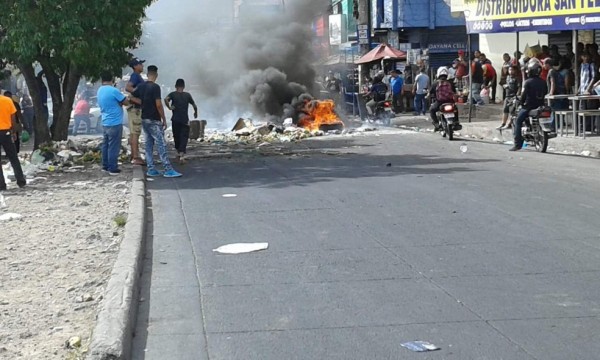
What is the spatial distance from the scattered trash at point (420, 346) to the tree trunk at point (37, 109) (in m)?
16.2

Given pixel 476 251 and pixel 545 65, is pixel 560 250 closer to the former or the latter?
pixel 476 251

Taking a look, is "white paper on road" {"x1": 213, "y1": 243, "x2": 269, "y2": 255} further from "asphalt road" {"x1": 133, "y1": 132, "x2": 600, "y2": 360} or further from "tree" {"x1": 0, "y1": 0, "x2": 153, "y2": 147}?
"tree" {"x1": 0, "y1": 0, "x2": 153, "y2": 147}

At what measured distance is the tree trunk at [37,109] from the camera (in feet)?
67.6

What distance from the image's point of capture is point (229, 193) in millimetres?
13773

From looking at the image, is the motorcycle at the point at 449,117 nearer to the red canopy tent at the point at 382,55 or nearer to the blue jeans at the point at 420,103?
the blue jeans at the point at 420,103

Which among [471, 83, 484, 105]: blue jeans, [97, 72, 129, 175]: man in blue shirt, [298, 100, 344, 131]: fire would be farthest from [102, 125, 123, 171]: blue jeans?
[471, 83, 484, 105]: blue jeans

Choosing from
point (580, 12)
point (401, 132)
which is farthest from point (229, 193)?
point (401, 132)

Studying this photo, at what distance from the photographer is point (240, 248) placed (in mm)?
9312

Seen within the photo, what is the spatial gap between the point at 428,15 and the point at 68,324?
125 ft

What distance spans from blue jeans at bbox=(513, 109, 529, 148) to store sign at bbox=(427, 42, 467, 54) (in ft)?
77.3

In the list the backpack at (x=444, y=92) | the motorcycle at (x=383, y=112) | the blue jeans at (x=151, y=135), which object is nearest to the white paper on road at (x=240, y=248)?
the blue jeans at (x=151, y=135)

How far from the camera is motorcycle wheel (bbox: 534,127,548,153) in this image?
62.7ft

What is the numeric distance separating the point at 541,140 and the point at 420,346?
1413 cm

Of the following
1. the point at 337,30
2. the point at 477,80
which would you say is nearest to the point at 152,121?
the point at 477,80
